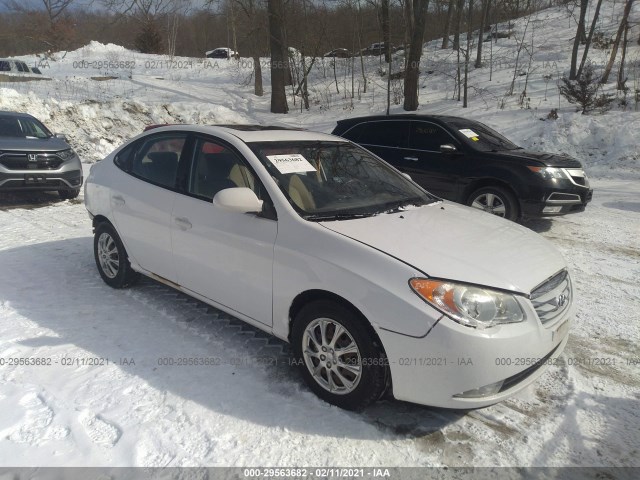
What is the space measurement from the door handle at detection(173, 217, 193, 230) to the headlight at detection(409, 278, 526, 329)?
1941mm

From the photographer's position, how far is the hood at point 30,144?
8.10 m

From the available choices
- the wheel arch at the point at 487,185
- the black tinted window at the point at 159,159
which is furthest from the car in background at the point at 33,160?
the wheel arch at the point at 487,185

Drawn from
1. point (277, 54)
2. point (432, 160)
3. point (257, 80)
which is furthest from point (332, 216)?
point (257, 80)

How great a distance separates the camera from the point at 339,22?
78.2 feet

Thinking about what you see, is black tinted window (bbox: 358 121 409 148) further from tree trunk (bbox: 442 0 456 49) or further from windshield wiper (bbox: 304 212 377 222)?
tree trunk (bbox: 442 0 456 49)

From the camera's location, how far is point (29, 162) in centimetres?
819

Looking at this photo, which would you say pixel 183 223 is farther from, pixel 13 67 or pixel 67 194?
pixel 13 67

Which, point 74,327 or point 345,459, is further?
point 74,327

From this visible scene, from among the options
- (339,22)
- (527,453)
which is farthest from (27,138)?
(339,22)

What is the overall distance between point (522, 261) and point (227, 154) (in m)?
2.24

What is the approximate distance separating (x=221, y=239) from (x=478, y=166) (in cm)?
466

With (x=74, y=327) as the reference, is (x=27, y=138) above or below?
above

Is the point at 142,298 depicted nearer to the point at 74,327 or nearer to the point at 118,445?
the point at 74,327

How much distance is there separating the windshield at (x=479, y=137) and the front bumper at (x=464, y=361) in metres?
4.93
